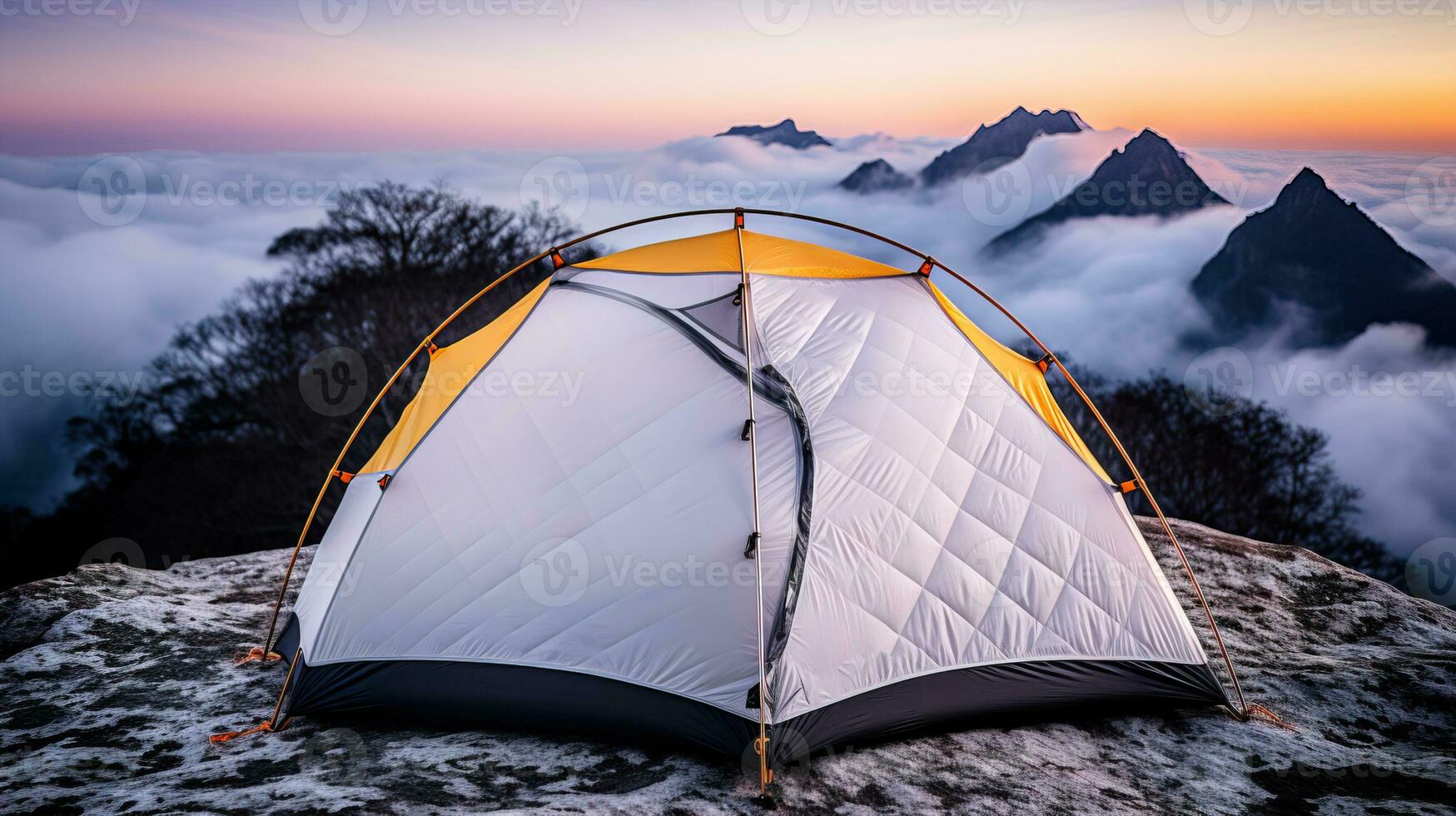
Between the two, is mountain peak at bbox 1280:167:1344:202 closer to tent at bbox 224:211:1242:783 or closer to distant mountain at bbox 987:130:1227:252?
distant mountain at bbox 987:130:1227:252

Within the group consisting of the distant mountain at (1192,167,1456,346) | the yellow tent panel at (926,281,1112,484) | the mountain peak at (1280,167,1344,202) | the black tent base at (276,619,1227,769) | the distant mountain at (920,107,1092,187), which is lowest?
the black tent base at (276,619,1227,769)

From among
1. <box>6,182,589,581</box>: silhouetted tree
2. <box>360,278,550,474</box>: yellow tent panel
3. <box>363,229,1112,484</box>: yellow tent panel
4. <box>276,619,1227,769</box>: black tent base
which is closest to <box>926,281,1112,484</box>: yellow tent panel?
<box>363,229,1112,484</box>: yellow tent panel

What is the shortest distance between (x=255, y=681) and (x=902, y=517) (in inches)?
156

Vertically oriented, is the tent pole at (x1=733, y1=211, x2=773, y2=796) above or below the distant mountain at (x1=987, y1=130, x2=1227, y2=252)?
below

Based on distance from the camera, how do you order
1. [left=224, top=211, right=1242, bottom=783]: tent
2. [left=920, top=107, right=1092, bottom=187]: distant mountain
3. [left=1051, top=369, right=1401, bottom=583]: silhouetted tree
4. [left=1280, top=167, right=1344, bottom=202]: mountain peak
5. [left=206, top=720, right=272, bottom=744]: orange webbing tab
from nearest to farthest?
[left=224, top=211, right=1242, bottom=783]: tent, [left=206, top=720, right=272, bottom=744]: orange webbing tab, [left=1051, top=369, right=1401, bottom=583]: silhouetted tree, [left=1280, top=167, right=1344, bottom=202]: mountain peak, [left=920, top=107, right=1092, bottom=187]: distant mountain

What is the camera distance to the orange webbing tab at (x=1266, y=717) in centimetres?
490

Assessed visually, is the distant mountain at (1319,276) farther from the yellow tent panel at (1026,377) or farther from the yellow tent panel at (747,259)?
the yellow tent panel at (747,259)

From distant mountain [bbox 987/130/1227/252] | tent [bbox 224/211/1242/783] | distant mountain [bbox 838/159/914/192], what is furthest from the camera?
distant mountain [bbox 987/130/1227/252]

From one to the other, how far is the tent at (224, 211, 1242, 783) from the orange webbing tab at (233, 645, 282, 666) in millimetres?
868

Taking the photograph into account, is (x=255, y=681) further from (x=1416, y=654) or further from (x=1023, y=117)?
(x=1023, y=117)

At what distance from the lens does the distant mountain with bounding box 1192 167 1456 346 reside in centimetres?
5656

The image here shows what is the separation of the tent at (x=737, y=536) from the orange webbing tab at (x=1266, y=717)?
1.11 ft

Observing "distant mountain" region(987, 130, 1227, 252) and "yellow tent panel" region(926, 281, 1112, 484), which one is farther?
"distant mountain" region(987, 130, 1227, 252)

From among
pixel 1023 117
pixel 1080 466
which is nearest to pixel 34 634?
pixel 1080 466
